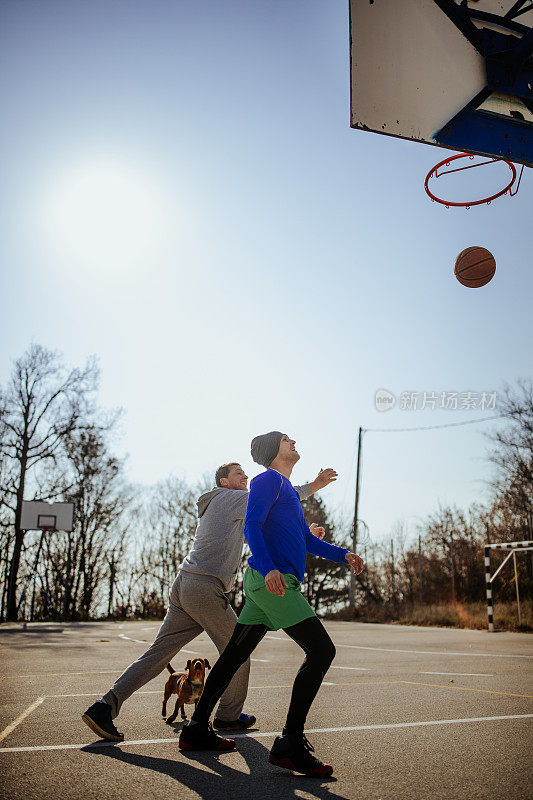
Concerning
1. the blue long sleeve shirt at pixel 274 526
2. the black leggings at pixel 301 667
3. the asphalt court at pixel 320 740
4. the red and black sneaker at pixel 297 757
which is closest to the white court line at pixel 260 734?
the asphalt court at pixel 320 740

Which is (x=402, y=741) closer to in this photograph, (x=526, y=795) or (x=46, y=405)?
(x=526, y=795)

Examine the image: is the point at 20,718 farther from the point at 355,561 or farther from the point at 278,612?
the point at 355,561

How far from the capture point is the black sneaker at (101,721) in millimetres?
4031

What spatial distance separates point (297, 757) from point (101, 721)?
1.33m

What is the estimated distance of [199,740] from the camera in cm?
390

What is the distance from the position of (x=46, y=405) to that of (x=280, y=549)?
2904cm

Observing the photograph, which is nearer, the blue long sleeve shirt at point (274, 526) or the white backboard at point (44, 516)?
the blue long sleeve shirt at point (274, 526)

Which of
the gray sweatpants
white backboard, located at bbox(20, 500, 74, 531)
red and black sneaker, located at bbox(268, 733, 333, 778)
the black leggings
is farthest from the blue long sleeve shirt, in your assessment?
white backboard, located at bbox(20, 500, 74, 531)

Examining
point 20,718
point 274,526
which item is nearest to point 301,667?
point 274,526

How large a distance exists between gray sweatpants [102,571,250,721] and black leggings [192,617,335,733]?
1.76 feet

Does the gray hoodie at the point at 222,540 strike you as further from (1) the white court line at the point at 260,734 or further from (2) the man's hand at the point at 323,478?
(1) the white court line at the point at 260,734

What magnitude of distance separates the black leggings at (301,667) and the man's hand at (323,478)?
107 cm

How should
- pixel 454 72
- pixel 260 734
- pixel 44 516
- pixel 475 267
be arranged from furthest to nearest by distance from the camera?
pixel 44 516 → pixel 475 267 → pixel 454 72 → pixel 260 734

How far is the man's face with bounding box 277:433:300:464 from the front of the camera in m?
4.22
